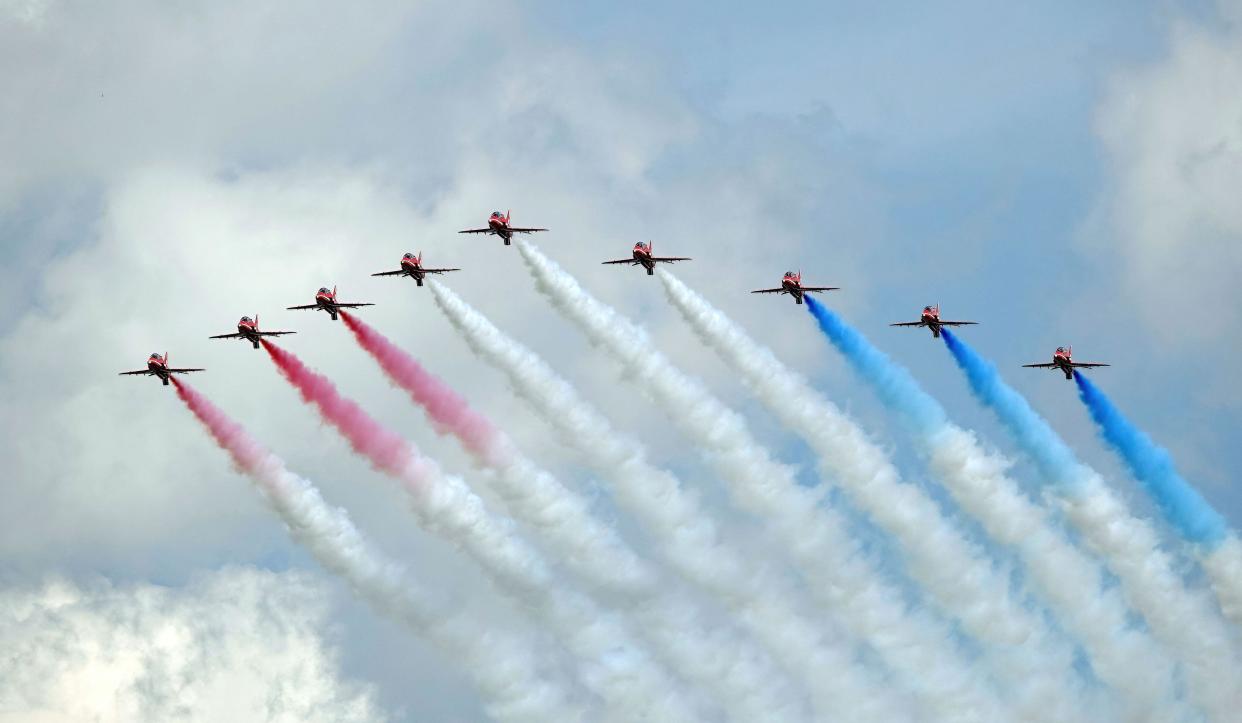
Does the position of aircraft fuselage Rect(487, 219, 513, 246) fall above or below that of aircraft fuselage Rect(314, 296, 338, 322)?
above

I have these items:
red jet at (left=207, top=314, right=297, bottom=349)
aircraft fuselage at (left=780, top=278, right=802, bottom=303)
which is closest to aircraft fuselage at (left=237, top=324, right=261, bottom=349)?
red jet at (left=207, top=314, right=297, bottom=349)

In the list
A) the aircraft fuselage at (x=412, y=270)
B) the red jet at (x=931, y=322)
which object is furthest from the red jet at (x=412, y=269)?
the red jet at (x=931, y=322)

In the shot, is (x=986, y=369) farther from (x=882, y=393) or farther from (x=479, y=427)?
(x=479, y=427)

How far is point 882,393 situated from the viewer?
88125mm

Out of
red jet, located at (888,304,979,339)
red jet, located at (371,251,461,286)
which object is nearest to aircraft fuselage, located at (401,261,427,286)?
red jet, located at (371,251,461,286)

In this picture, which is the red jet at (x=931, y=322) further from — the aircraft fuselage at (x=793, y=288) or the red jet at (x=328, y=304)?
the red jet at (x=328, y=304)

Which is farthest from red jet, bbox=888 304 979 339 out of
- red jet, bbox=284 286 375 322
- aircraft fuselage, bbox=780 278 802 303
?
red jet, bbox=284 286 375 322

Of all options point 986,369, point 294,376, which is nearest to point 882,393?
point 986,369

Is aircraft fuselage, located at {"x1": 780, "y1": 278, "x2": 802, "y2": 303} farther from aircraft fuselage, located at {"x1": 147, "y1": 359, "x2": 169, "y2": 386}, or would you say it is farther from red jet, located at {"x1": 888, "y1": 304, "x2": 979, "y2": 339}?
aircraft fuselage, located at {"x1": 147, "y1": 359, "x2": 169, "y2": 386}

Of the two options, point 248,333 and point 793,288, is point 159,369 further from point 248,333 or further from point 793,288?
point 793,288

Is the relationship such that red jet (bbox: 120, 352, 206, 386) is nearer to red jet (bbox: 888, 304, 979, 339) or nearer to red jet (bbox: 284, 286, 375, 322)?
red jet (bbox: 284, 286, 375, 322)

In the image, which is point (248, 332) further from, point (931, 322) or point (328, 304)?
point (931, 322)

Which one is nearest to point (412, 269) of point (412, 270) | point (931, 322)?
point (412, 270)

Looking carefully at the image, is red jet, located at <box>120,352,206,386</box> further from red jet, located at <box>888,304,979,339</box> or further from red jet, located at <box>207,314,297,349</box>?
red jet, located at <box>888,304,979,339</box>
